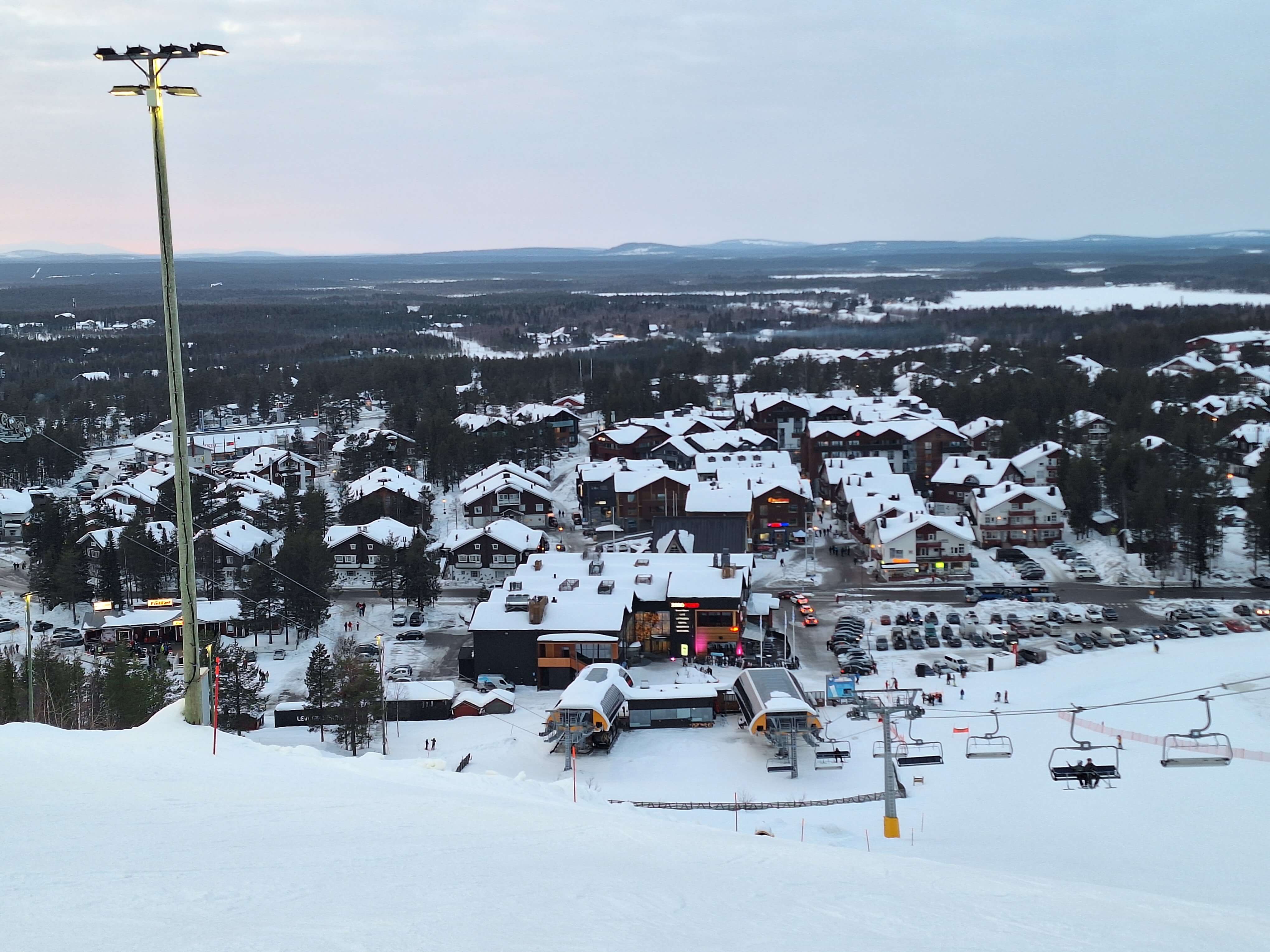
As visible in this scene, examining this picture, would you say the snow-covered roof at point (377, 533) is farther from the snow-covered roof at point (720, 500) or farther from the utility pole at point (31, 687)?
the utility pole at point (31, 687)

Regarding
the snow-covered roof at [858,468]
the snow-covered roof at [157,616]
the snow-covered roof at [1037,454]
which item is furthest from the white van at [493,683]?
the snow-covered roof at [1037,454]

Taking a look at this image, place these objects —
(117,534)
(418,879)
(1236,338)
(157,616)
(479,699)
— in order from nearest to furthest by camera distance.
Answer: (418,879) < (479,699) < (157,616) < (117,534) < (1236,338)

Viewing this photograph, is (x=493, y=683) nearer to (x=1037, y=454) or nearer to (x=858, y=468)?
(x=858, y=468)

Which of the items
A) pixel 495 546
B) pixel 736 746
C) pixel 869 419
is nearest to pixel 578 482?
pixel 495 546

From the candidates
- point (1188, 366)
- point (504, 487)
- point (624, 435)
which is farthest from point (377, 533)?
point (1188, 366)

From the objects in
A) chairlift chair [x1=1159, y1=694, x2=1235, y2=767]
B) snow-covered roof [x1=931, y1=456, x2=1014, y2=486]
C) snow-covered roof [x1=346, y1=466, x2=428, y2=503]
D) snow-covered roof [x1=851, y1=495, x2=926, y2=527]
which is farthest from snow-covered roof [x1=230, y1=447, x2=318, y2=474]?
chairlift chair [x1=1159, y1=694, x2=1235, y2=767]

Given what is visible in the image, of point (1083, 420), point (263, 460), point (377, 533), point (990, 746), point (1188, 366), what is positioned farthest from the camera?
point (1188, 366)
